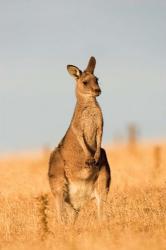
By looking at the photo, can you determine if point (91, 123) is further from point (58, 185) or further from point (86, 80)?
point (58, 185)

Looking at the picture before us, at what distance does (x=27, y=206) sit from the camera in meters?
10.8

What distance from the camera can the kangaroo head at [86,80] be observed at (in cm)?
993

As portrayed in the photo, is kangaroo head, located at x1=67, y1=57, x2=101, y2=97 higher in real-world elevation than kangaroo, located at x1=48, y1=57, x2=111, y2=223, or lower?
higher

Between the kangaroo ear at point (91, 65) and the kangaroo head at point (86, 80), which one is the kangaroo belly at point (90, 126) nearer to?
the kangaroo head at point (86, 80)

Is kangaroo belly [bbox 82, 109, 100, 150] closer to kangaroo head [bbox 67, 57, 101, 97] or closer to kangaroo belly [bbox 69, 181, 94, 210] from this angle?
kangaroo head [bbox 67, 57, 101, 97]

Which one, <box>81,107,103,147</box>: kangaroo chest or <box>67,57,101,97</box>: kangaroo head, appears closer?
<box>81,107,103,147</box>: kangaroo chest

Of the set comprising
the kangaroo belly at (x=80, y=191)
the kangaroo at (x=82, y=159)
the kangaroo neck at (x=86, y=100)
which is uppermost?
the kangaroo neck at (x=86, y=100)

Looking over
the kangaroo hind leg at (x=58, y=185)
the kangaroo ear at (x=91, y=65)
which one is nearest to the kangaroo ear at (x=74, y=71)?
the kangaroo ear at (x=91, y=65)

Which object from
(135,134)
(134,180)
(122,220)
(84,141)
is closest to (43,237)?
(122,220)

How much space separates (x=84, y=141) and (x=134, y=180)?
522cm

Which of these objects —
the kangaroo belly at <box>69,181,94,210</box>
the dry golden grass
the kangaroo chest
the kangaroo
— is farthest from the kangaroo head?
the dry golden grass

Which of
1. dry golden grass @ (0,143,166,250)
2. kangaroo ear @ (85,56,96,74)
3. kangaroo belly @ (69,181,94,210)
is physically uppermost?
Answer: kangaroo ear @ (85,56,96,74)

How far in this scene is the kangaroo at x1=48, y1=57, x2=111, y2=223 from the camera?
9.49m

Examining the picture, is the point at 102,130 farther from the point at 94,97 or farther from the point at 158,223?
the point at 158,223
